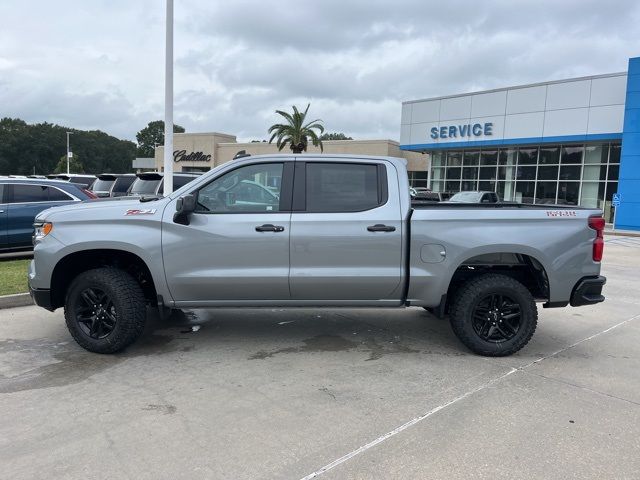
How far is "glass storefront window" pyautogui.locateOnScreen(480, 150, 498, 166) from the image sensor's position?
31609mm

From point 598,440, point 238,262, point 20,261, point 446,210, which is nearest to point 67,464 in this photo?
point 238,262

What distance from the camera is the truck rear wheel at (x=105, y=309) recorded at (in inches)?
→ 193

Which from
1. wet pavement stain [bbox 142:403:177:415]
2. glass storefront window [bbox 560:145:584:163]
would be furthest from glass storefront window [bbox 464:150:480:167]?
wet pavement stain [bbox 142:403:177:415]

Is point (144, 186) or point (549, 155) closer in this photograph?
point (144, 186)

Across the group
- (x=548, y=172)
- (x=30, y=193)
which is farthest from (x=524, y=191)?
(x=30, y=193)

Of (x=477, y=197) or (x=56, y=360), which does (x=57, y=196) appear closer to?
(x=56, y=360)

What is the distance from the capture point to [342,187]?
16.7 feet

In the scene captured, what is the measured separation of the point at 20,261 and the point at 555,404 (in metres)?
9.45

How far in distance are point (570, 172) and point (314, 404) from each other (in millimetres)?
28588

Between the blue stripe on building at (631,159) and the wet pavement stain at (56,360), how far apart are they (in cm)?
2620

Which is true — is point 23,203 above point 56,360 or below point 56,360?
above

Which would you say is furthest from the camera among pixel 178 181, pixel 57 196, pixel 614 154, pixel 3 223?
pixel 614 154

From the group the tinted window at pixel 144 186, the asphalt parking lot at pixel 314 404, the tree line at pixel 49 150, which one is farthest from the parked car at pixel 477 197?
the tree line at pixel 49 150

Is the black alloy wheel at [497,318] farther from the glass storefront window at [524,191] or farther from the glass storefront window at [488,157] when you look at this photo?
the glass storefront window at [488,157]
